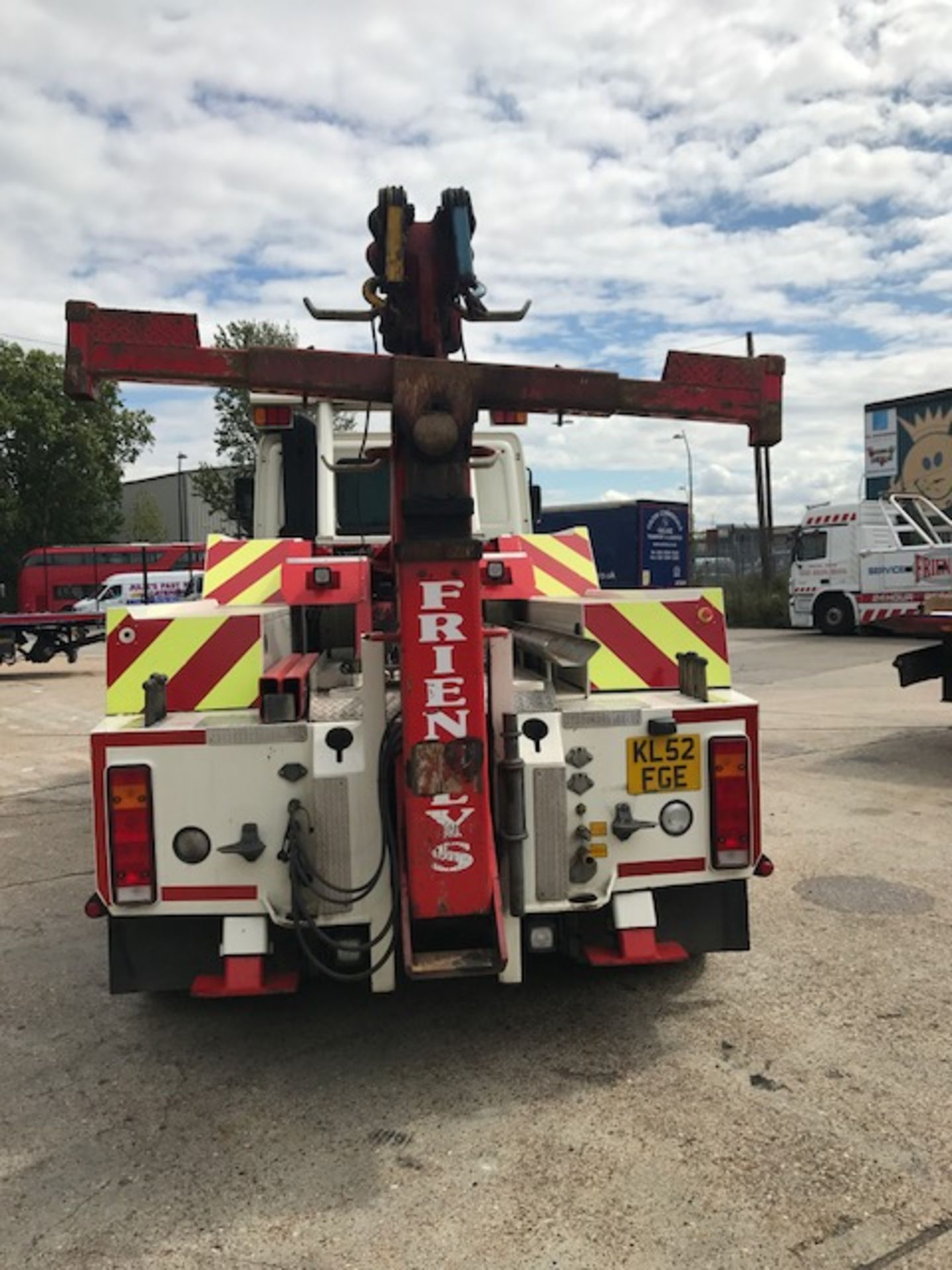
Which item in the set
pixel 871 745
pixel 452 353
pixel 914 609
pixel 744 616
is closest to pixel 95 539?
pixel 744 616

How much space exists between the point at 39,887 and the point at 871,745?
676 centimetres

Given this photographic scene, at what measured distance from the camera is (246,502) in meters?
6.40

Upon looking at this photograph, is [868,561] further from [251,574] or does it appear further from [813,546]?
[251,574]

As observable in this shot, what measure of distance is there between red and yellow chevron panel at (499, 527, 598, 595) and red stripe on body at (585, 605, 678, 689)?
96 centimetres

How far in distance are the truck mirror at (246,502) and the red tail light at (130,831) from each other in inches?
129

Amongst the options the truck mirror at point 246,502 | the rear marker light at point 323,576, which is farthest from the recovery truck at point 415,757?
the truck mirror at point 246,502

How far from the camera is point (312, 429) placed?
603cm

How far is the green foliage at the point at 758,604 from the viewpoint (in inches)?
1007

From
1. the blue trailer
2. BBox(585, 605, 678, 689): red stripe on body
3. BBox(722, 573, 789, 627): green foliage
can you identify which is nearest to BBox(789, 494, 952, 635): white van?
BBox(722, 573, 789, 627): green foliage

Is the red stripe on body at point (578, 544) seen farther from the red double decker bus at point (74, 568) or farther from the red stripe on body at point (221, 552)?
the red double decker bus at point (74, 568)

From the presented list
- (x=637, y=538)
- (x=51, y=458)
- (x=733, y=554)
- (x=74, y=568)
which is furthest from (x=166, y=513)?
(x=637, y=538)

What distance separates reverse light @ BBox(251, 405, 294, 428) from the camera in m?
5.20

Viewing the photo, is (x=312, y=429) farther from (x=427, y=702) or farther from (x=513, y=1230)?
(x=513, y=1230)

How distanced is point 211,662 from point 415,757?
3.47ft
